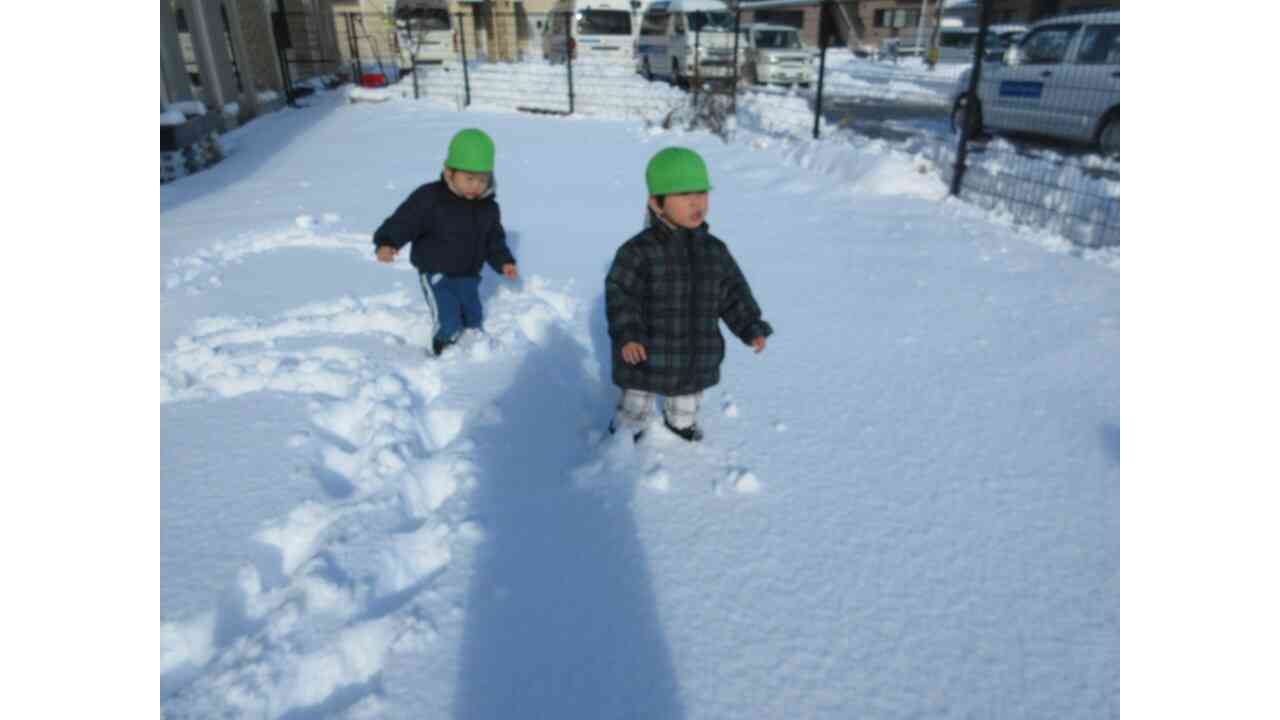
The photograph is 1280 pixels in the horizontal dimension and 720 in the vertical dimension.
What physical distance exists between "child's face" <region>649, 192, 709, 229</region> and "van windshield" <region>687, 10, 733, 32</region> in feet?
49.3

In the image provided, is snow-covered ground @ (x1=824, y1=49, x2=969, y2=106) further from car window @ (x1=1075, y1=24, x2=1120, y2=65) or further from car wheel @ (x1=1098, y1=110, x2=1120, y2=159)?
car wheel @ (x1=1098, y1=110, x2=1120, y2=159)

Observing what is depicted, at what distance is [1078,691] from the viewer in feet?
5.33

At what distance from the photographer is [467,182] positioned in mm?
3195

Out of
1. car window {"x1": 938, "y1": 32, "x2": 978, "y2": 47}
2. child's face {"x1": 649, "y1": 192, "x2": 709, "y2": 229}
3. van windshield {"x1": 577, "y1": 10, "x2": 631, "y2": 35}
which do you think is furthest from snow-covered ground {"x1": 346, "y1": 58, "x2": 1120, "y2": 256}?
car window {"x1": 938, "y1": 32, "x2": 978, "y2": 47}

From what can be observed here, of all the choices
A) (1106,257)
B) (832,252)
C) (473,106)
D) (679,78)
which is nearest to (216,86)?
(473,106)

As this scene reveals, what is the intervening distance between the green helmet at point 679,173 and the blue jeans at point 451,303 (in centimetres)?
156

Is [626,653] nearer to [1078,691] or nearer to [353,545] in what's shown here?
[353,545]

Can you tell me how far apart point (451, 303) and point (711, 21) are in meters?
15.2

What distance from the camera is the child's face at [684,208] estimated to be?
2260 millimetres

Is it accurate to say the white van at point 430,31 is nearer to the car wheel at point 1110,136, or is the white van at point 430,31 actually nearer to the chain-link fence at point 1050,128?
the chain-link fence at point 1050,128

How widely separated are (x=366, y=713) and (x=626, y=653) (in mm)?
622

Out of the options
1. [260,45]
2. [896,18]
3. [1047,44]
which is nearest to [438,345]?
[1047,44]

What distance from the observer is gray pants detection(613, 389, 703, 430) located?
2613mm

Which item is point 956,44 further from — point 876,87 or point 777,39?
point 777,39
